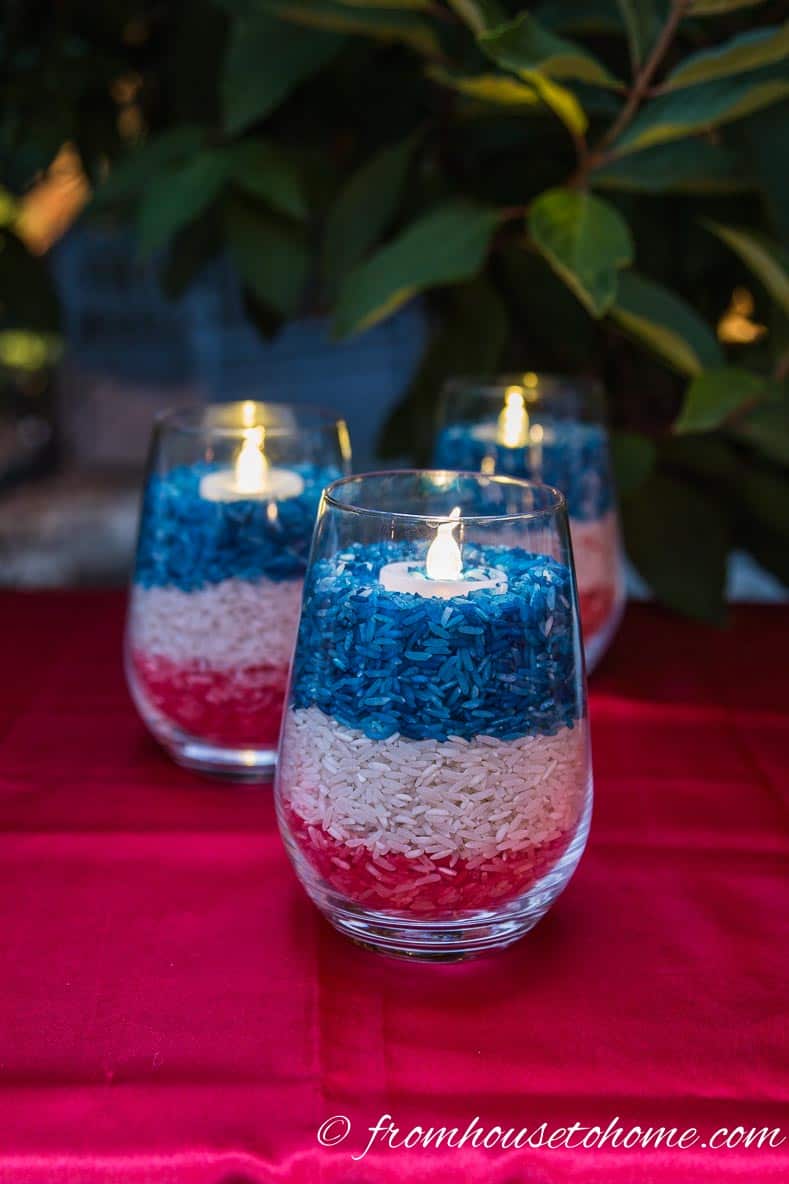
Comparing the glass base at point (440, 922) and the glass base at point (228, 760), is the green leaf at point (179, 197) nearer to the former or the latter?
the glass base at point (228, 760)

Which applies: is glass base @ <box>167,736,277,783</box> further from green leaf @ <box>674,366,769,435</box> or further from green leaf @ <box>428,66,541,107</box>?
green leaf @ <box>428,66,541,107</box>

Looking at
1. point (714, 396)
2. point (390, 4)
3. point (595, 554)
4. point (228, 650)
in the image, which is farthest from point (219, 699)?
point (390, 4)

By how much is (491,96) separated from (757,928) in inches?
23.8

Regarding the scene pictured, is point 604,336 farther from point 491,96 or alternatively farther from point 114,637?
point 114,637

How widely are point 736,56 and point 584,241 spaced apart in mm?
145

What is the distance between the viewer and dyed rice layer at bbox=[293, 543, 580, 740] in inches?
19.4

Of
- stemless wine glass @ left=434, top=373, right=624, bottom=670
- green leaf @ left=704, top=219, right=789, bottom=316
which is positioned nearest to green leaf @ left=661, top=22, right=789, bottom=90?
green leaf @ left=704, top=219, right=789, bottom=316

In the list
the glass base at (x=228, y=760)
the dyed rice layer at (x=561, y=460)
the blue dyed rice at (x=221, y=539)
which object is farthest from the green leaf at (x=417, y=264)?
the glass base at (x=228, y=760)

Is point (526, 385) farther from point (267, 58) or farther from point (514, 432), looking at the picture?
point (267, 58)

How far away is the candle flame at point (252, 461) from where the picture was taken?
0.70 meters

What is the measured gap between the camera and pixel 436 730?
0.49 metres

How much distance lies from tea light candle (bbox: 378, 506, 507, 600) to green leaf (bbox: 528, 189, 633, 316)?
1.01 feet

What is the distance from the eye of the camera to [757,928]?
0.58 meters

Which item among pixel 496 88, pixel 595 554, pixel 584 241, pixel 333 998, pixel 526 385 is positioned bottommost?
pixel 333 998
